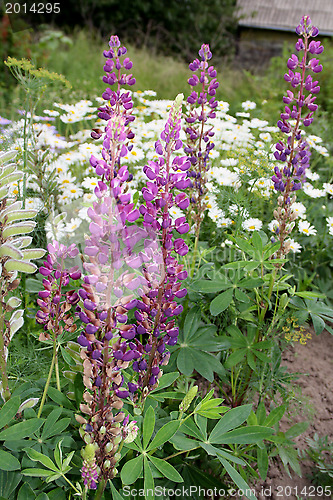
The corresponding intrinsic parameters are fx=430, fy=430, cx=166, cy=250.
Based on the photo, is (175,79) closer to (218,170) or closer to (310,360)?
(218,170)

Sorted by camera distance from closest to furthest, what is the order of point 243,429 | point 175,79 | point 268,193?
1. point 243,429
2. point 268,193
3. point 175,79

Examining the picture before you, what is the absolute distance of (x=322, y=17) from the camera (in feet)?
44.0

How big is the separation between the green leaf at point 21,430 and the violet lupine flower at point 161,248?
36cm

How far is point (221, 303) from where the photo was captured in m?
1.96

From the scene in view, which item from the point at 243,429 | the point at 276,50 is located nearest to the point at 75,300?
the point at 243,429

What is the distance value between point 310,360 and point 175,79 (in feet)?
21.2

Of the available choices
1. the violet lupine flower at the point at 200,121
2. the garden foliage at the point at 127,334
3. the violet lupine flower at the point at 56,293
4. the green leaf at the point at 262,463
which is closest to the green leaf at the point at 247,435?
the garden foliage at the point at 127,334

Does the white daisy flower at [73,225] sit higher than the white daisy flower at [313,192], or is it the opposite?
the white daisy flower at [313,192]

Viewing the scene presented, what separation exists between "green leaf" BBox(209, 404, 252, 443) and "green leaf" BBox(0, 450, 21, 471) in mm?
634

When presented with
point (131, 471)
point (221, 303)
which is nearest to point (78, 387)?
point (131, 471)

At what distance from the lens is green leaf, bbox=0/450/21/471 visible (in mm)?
1295

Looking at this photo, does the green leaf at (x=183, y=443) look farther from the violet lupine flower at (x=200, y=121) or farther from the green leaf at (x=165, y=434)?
the violet lupine flower at (x=200, y=121)

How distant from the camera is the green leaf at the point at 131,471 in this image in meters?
1.29

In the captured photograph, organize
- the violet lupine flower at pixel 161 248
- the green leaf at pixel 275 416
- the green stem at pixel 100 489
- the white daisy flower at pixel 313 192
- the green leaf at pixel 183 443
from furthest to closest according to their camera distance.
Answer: the white daisy flower at pixel 313 192
the green leaf at pixel 275 416
the green leaf at pixel 183 443
the green stem at pixel 100 489
the violet lupine flower at pixel 161 248
